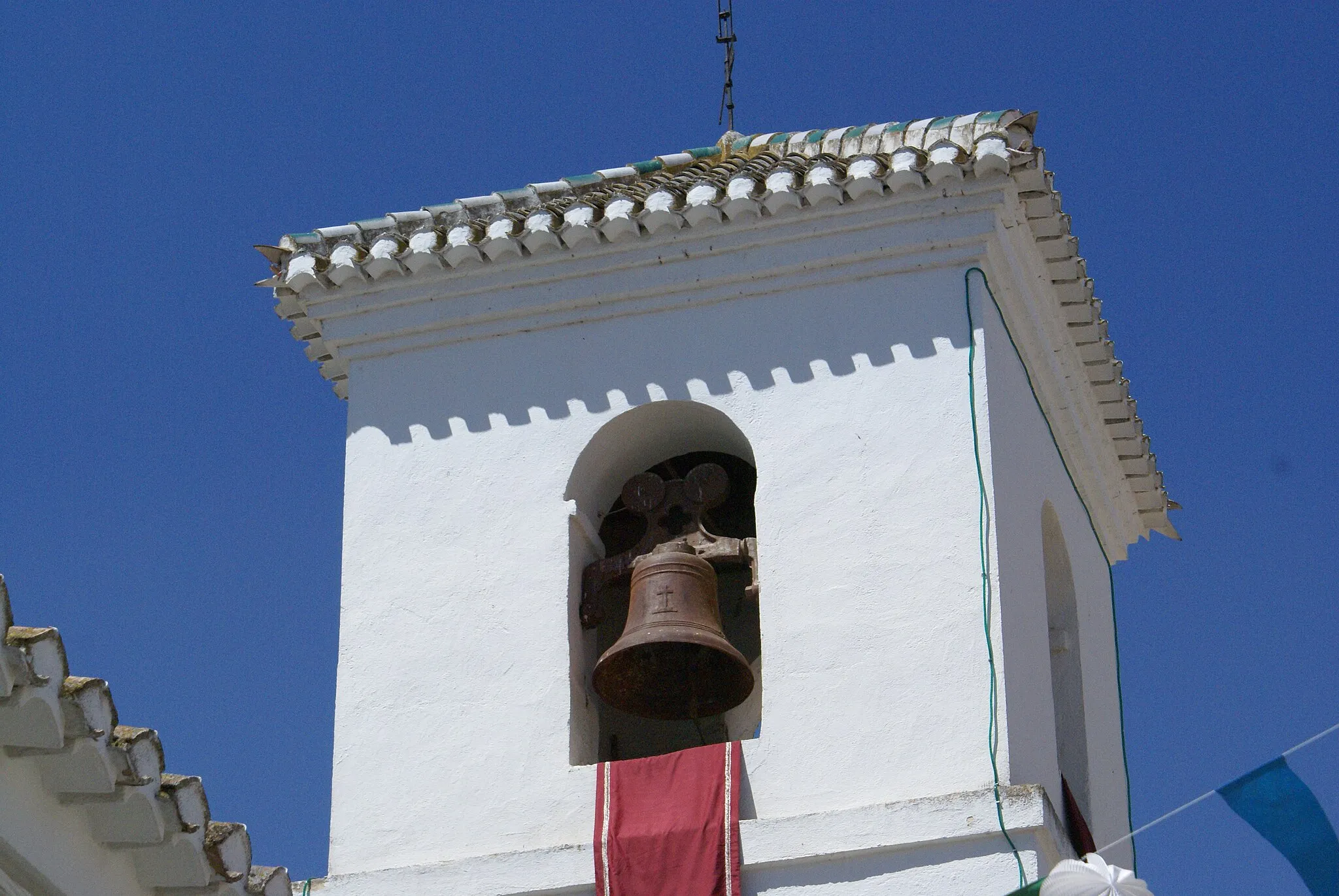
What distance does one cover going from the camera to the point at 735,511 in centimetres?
1005

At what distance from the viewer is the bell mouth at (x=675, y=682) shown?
9.39 metres

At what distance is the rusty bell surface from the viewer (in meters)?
9.21

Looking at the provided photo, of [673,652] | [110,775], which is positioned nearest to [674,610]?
[673,652]

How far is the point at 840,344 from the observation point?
9703 millimetres

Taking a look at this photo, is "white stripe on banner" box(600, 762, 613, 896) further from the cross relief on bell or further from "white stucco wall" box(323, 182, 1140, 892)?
the cross relief on bell

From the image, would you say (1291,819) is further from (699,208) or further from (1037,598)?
(699,208)

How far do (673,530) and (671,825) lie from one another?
1332mm

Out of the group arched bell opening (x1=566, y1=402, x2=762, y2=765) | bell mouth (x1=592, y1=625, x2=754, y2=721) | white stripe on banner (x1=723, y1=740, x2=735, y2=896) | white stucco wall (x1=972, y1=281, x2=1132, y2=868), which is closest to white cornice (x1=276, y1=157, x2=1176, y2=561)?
white stucco wall (x1=972, y1=281, x2=1132, y2=868)

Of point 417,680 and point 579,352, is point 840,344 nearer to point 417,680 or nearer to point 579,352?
point 579,352

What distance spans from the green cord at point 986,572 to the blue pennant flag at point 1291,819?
1.45 metres

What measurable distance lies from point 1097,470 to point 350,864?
3463 millimetres

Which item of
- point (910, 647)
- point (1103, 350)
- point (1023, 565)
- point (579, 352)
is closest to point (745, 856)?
point (910, 647)

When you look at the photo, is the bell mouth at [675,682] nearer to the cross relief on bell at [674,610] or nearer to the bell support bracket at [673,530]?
the cross relief on bell at [674,610]

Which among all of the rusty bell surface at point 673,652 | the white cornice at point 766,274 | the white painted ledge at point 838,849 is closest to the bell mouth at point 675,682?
the rusty bell surface at point 673,652
